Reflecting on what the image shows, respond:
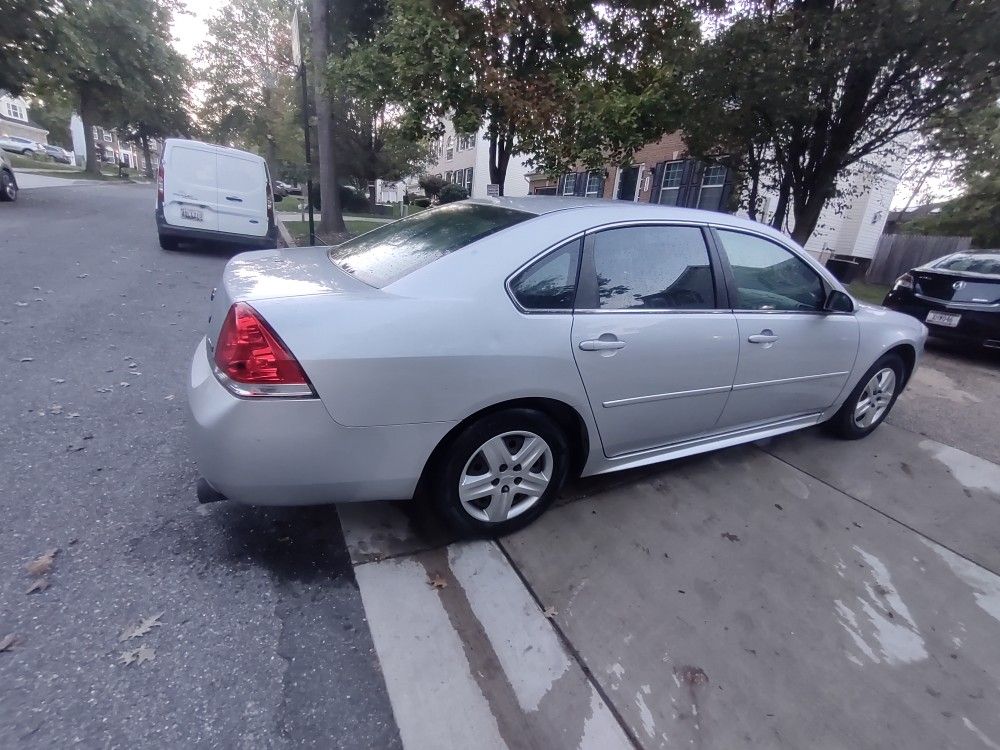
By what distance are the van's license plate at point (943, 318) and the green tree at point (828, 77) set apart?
3.10m

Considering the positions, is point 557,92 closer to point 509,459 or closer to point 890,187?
point 509,459

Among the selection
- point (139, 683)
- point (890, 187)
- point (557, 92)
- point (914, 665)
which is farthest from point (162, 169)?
point (890, 187)

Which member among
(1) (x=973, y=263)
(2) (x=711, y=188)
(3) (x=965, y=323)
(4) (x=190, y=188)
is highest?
(2) (x=711, y=188)

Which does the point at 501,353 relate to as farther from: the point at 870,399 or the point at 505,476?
the point at 870,399

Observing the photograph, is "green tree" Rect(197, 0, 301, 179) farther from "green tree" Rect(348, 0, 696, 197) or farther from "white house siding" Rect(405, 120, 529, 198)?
"green tree" Rect(348, 0, 696, 197)

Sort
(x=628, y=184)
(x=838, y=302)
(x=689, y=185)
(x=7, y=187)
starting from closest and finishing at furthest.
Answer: (x=838, y=302) → (x=7, y=187) → (x=689, y=185) → (x=628, y=184)

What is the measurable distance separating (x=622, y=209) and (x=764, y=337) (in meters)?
1.16

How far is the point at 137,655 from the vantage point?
1.89 m

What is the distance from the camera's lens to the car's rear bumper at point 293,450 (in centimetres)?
206

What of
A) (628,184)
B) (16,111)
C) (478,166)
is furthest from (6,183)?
(16,111)

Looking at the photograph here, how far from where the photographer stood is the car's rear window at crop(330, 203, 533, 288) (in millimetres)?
2524

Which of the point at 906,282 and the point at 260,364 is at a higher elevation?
the point at 906,282

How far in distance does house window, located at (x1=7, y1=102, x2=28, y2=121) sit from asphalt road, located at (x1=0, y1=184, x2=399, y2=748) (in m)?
90.6

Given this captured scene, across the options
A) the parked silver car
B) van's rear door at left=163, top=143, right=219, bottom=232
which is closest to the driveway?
the parked silver car
